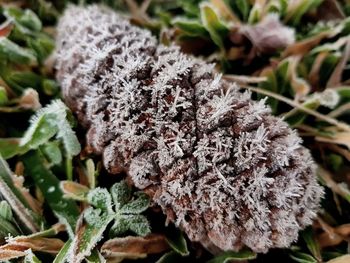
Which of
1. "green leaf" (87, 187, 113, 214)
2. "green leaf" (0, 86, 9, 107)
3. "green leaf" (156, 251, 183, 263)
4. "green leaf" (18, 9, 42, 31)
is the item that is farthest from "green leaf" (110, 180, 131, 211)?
"green leaf" (18, 9, 42, 31)

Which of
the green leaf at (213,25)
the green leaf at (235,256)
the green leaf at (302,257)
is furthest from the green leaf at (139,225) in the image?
the green leaf at (213,25)

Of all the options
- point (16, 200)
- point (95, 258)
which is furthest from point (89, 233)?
point (16, 200)

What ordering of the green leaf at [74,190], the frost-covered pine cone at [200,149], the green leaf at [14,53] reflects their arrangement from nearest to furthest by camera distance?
the frost-covered pine cone at [200,149]
the green leaf at [74,190]
the green leaf at [14,53]

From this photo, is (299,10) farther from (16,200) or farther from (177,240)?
(16,200)

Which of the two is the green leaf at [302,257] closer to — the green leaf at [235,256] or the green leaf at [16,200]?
the green leaf at [235,256]

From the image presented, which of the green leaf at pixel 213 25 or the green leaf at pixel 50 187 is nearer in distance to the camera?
the green leaf at pixel 50 187

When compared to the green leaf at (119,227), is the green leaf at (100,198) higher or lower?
higher

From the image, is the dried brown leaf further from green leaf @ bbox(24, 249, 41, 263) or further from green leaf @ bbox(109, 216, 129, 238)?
green leaf @ bbox(24, 249, 41, 263)
